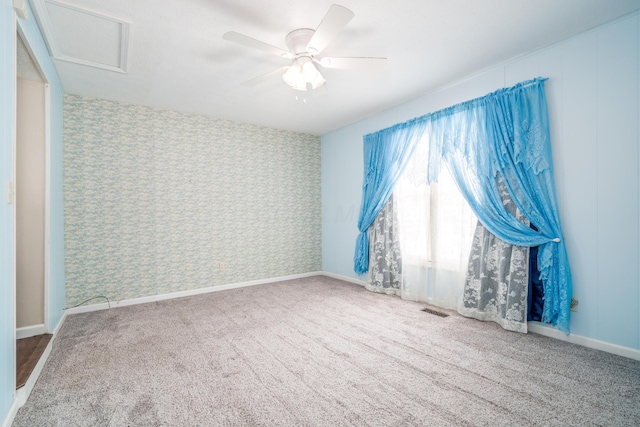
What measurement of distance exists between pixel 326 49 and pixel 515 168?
2.07m

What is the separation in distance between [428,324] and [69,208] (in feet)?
14.0

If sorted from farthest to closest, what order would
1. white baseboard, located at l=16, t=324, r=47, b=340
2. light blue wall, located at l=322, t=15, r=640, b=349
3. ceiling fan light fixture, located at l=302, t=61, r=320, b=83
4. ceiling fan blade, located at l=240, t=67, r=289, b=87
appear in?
1. white baseboard, located at l=16, t=324, r=47, b=340
2. ceiling fan blade, located at l=240, t=67, r=289, b=87
3. ceiling fan light fixture, located at l=302, t=61, r=320, b=83
4. light blue wall, located at l=322, t=15, r=640, b=349

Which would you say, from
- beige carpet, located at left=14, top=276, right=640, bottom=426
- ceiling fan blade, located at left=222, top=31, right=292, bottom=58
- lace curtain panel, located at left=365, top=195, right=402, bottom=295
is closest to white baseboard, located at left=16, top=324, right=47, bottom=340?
beige carpet, located at left=14, top=276, right=640, bottom=426

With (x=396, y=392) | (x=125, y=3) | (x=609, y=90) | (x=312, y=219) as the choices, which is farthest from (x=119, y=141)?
(x=609, y=90)

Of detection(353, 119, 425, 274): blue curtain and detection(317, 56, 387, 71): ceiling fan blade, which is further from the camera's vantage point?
detection(353, 119, 425, 274): blue curtain

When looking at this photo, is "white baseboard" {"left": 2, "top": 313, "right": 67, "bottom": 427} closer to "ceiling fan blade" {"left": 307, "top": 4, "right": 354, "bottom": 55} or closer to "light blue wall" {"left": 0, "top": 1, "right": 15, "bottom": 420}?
"light blue wall" {"left": 0, "top": 1, "right": 15, "bottom": 420}

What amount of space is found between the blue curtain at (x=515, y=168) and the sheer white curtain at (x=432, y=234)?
0.81 feet

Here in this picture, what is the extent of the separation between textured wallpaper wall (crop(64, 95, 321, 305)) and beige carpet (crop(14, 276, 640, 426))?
840 mm

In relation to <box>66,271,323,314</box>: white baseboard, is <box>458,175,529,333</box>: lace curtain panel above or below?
above

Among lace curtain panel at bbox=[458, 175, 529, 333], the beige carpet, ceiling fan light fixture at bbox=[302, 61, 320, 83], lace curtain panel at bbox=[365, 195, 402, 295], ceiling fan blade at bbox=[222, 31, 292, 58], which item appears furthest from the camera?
lace curtain panel at bbox=[365, 195, 402, 295]

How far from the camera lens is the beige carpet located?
64.3 inches

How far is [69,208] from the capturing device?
3.42 metres

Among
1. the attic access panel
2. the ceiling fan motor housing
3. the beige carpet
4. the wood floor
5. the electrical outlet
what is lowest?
the beige carpet

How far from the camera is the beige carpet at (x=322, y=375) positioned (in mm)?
1634
